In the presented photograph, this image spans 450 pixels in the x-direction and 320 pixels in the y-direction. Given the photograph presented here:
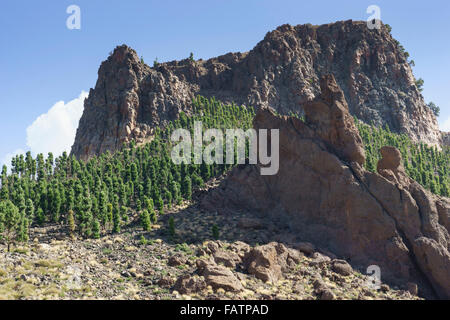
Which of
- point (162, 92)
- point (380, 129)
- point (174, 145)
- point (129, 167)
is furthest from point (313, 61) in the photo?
point (129, 167)

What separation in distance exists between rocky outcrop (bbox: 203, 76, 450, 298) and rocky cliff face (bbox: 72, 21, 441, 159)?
238 ft

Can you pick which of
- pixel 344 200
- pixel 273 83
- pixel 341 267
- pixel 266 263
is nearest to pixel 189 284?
pixel 266 263

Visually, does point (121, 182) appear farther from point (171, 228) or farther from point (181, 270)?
point (181, 270)

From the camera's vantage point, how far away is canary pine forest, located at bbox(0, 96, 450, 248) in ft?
203

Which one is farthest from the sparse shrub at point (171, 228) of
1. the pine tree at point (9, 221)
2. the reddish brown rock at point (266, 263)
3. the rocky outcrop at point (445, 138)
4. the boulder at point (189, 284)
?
the rocky outcrop at point (445, 138)

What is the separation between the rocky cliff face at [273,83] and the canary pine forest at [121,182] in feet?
38.1

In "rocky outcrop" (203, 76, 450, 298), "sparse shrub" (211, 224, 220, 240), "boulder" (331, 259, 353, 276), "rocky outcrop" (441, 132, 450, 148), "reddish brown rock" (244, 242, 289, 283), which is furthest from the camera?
"rocky outcrop" (441, 132, 450, 148)

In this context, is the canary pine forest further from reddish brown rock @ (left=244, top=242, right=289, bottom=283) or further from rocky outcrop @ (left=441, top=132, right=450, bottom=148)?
rocky outcrop @ (left=441, top=132, right=450, bottom=148)

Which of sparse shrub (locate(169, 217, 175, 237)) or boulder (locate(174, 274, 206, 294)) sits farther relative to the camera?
sparse shrub (locate(169, 217, 175, 237))

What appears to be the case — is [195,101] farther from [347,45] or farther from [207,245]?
[207,245]

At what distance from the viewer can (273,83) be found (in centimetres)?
15675

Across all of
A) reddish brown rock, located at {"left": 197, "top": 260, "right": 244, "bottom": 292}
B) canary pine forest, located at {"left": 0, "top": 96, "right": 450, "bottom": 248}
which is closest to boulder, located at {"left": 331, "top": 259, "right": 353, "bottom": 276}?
reddish brown rock, located at {"left": 197, "top": 260, "right": 244, "bottom": 292}

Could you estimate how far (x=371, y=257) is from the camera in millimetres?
50812

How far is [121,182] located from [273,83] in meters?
96.1
